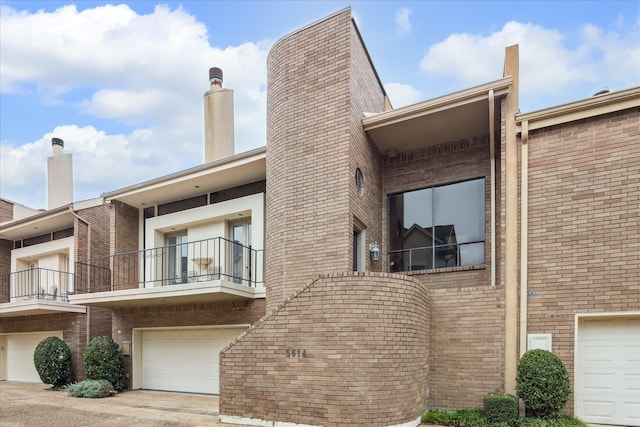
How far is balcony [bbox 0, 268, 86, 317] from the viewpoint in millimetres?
12914

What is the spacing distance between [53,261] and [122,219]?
4.30 meters

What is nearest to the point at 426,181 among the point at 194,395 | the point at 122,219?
the point at 194,395

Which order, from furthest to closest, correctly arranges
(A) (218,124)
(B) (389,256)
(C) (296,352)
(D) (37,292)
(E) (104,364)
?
(D) (37,292), (A) (218,124), (E) (104,364), (B) (389,256), (C) (296,352)

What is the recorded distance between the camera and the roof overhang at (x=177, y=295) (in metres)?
9.63

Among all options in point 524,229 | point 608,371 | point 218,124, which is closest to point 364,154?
point 524,229

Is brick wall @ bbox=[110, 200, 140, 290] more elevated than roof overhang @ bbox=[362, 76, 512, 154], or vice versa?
roof overhang @ bbox=[362, 76, 512, 154]

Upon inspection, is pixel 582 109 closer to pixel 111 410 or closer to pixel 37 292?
pixel 111 410

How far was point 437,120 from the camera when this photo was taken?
30.1ft

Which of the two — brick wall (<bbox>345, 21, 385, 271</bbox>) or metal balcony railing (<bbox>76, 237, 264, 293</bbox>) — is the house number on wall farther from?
metal balcony railing (<bbox>76, 237, 264, 293</bbox>)

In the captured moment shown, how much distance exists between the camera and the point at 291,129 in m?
9.62

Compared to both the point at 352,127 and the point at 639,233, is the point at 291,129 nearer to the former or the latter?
the point at 352,127

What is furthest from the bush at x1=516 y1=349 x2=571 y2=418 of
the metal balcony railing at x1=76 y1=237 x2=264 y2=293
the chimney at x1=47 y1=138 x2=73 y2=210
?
the chimney at x1=47 y1=138 x2=73 y2=210

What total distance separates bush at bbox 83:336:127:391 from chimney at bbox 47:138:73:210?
8609 millimetres

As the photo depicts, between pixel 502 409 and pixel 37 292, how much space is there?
14541 millimetres
